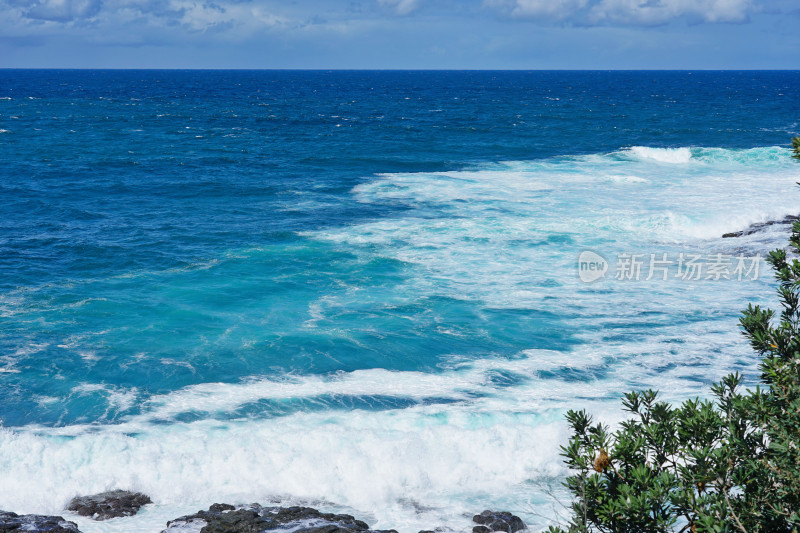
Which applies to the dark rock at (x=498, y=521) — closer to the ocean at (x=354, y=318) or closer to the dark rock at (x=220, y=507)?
the ocean at (x=354, y=318)

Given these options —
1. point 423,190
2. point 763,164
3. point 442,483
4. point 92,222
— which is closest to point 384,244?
point 423,190

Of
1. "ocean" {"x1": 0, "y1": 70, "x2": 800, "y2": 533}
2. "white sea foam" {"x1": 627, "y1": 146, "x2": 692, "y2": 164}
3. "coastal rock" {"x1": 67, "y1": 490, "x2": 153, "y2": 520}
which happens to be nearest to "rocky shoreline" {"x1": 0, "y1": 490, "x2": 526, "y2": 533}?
"coastal rock" {"x1": 67, "y1": 490, "x2": 153, "y2": 520}

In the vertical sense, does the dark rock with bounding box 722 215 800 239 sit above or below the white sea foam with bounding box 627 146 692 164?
below

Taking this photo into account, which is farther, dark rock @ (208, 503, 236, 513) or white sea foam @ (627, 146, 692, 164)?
white sea foam @ (627, 146, 692, 164)

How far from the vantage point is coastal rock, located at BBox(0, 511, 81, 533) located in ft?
33.9

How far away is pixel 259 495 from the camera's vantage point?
487 inches

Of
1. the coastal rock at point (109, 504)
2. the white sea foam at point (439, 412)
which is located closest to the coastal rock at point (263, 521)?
the white sea foam at point (439, 412)

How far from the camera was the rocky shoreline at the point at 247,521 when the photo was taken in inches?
408

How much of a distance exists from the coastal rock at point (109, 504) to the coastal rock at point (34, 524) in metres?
0.64

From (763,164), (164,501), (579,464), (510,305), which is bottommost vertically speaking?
(164,501)

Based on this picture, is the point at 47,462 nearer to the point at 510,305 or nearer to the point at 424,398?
the point at 424,398

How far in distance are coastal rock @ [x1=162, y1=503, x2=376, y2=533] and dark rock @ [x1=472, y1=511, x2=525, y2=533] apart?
1.45 metres

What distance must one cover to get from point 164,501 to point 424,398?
238 inches

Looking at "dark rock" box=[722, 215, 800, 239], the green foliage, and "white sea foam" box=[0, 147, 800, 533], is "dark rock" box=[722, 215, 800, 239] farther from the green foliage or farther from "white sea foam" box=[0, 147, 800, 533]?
the green foliage
